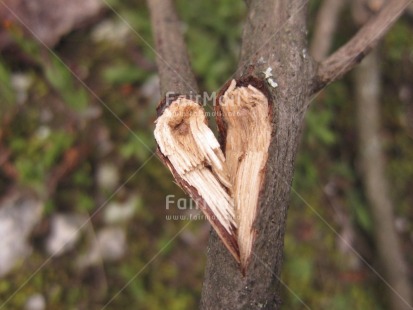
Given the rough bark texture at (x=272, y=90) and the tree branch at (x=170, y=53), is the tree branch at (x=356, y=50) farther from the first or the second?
the tree branch at (x=170, y=53)

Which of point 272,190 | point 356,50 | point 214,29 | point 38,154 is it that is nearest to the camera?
point 272,190

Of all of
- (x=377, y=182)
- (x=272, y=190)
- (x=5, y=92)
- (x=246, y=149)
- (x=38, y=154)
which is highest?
(x=5, y=92)

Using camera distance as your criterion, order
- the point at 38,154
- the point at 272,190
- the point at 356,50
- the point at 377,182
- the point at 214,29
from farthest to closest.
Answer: the point at 214,29, the point at 377,182, the point at 38,154, the point at 356,50, the point at 272,190

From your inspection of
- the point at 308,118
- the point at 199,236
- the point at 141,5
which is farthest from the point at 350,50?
the point at 141,5

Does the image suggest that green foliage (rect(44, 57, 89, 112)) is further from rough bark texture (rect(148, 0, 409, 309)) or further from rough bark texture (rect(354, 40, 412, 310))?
rough bark texture (rect(354, 40, 412, 310))

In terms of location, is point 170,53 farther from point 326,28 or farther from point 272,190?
point 326,28

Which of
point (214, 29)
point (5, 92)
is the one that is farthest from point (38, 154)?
point (214, 29)

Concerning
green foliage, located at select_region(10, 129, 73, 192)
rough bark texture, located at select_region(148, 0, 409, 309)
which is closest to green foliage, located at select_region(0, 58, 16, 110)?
green foliage, located at select_region(10, 129, 73, 192)
